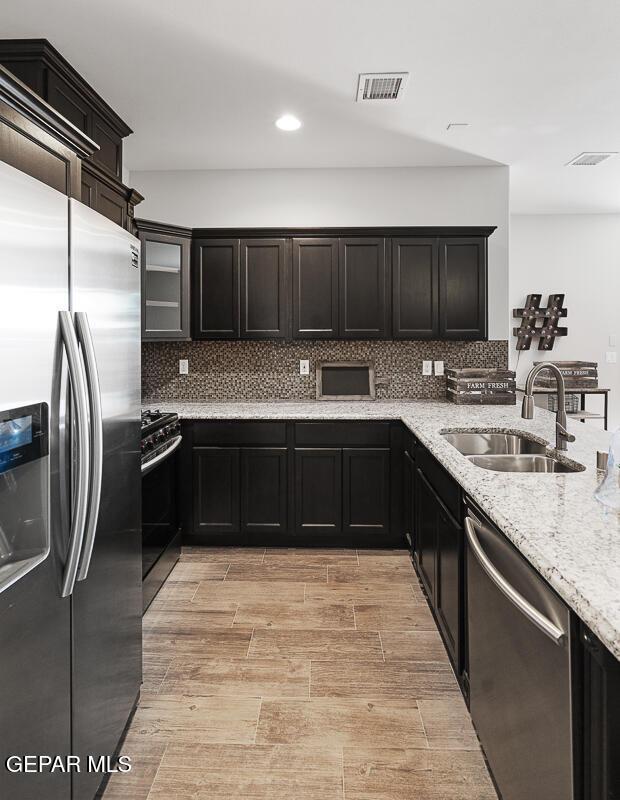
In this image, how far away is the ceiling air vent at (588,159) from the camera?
401 centimetres

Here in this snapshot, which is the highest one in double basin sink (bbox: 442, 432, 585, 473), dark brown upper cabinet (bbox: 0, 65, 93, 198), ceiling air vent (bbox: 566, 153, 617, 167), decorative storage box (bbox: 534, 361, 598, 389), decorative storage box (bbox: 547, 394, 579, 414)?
ceiling air vent (bbox: 566, 153, 617, 167)

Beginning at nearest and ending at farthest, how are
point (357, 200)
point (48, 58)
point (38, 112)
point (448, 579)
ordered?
point (38, 112) → point (448, 579) → point (48, 58) → point (357, 200)

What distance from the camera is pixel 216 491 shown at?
3783 mm

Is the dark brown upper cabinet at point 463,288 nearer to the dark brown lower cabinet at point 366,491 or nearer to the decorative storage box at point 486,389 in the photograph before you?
the decorative storage box at point 486,389

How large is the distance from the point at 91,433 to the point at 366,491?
2590 mm

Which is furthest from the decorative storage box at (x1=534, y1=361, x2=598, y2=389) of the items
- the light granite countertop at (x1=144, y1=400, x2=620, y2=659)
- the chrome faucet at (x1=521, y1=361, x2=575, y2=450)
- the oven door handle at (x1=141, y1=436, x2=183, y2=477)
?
the oven door handle at (x1=141, y1=436, x2=183, y2=477)

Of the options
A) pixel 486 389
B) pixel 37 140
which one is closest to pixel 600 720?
pixel 37 140

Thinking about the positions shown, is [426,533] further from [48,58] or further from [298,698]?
[48,58]

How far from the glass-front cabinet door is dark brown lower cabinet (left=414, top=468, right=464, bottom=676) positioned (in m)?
2.07

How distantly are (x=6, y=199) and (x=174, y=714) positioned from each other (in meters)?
1.84

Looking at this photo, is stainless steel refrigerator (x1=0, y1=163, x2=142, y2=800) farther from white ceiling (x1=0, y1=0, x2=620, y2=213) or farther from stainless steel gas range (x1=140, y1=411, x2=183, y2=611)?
white ceiling (x1=0, y1=0, x2=620, y2=213)

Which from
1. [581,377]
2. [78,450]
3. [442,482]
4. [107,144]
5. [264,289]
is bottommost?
[442,482]

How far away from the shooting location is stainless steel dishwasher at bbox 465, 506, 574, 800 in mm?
1113

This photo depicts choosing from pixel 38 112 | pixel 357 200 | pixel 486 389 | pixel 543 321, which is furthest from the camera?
pixel 543 321
